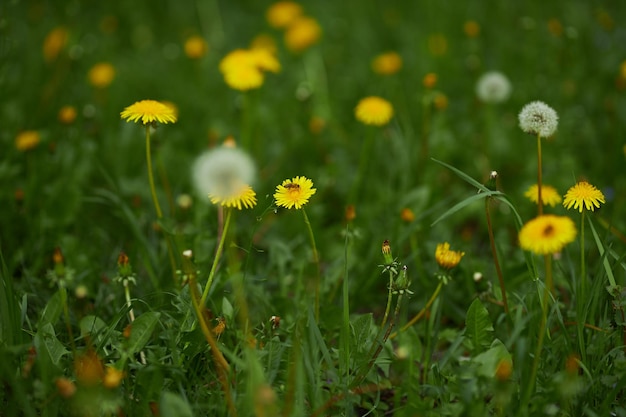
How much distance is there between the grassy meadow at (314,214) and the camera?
128cm

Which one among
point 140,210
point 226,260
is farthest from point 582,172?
point 140,210

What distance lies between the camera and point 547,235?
3.80ft

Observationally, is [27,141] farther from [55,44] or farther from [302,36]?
[302,36]

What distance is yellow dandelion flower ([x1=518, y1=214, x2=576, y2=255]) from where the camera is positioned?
114 centimetres

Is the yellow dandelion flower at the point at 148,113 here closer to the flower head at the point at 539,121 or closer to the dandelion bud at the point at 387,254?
the dandelion bud at the point at 387,254

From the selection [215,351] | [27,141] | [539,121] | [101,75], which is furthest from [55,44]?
[539,121]

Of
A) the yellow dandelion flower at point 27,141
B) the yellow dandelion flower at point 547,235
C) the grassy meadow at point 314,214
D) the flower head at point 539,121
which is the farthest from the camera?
the yellow dandelion flower at point 27,141

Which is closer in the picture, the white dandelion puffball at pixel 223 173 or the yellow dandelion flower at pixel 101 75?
the white dandelion puffball at pixel 223 173

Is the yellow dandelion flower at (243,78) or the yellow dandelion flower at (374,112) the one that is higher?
the yellow dandelion flower at (243,78)

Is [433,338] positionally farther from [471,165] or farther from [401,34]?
[401,34]

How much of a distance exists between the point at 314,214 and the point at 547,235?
3.34ft

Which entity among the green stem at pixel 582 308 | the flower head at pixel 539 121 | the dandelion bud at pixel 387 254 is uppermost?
the flower head at pixel 539 121

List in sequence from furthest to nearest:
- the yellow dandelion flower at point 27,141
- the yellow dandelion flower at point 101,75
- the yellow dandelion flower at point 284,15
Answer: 1. the yellow dandelion flower at point 284,15
2. the yellow dandelion flower at point 101,75
3. the yellow dandelion flower at point 27,141

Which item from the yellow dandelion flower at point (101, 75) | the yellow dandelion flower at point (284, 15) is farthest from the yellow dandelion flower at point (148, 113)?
the yellow dandelion flower at point (284, 15)
